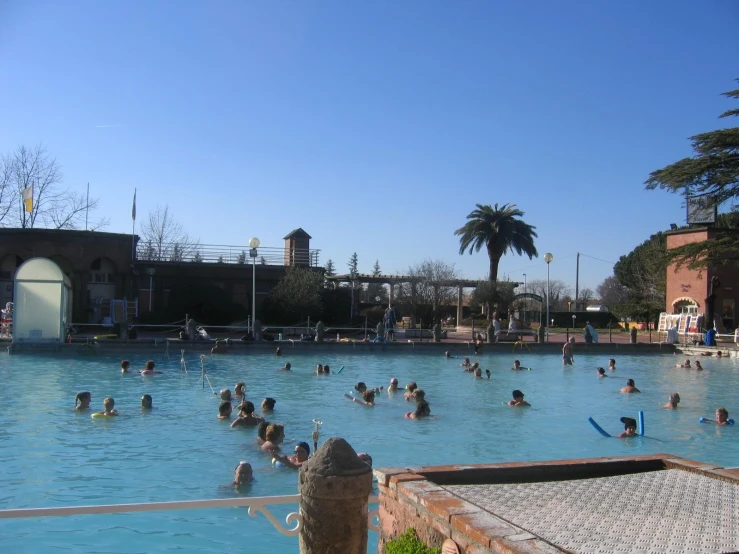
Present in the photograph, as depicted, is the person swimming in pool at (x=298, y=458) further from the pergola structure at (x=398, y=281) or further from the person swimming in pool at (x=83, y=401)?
the pergola structure at (x=398, y=281)

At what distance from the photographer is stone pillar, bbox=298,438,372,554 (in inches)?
168

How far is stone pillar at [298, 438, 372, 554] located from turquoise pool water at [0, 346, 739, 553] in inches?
127

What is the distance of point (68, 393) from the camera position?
17.1 m

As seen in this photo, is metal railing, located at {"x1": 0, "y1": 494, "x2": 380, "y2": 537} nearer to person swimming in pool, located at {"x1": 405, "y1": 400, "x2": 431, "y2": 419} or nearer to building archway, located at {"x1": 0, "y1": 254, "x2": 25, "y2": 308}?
person swimming in pool, located at {"x1": 405, "y1": 400, "x2": 431, "y2": 419}

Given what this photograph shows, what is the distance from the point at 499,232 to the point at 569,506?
42.1 m

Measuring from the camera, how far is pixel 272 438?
434 inches

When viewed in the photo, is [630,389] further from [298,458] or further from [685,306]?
[685,306]

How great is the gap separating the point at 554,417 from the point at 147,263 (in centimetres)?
3102

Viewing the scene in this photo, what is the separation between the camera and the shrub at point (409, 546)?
4.62m

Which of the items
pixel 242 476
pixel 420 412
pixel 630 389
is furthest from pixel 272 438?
pixel 630 389

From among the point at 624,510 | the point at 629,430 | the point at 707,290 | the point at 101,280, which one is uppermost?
the point at 707,290

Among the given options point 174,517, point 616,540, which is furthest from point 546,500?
point 174,517

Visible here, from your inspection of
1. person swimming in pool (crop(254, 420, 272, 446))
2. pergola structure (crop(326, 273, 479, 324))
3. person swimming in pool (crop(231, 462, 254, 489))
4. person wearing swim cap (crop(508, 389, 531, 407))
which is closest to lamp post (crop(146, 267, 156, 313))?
pergola structure (crop(326, 273, 479, 324))

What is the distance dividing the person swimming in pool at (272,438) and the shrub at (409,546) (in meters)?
6.09
